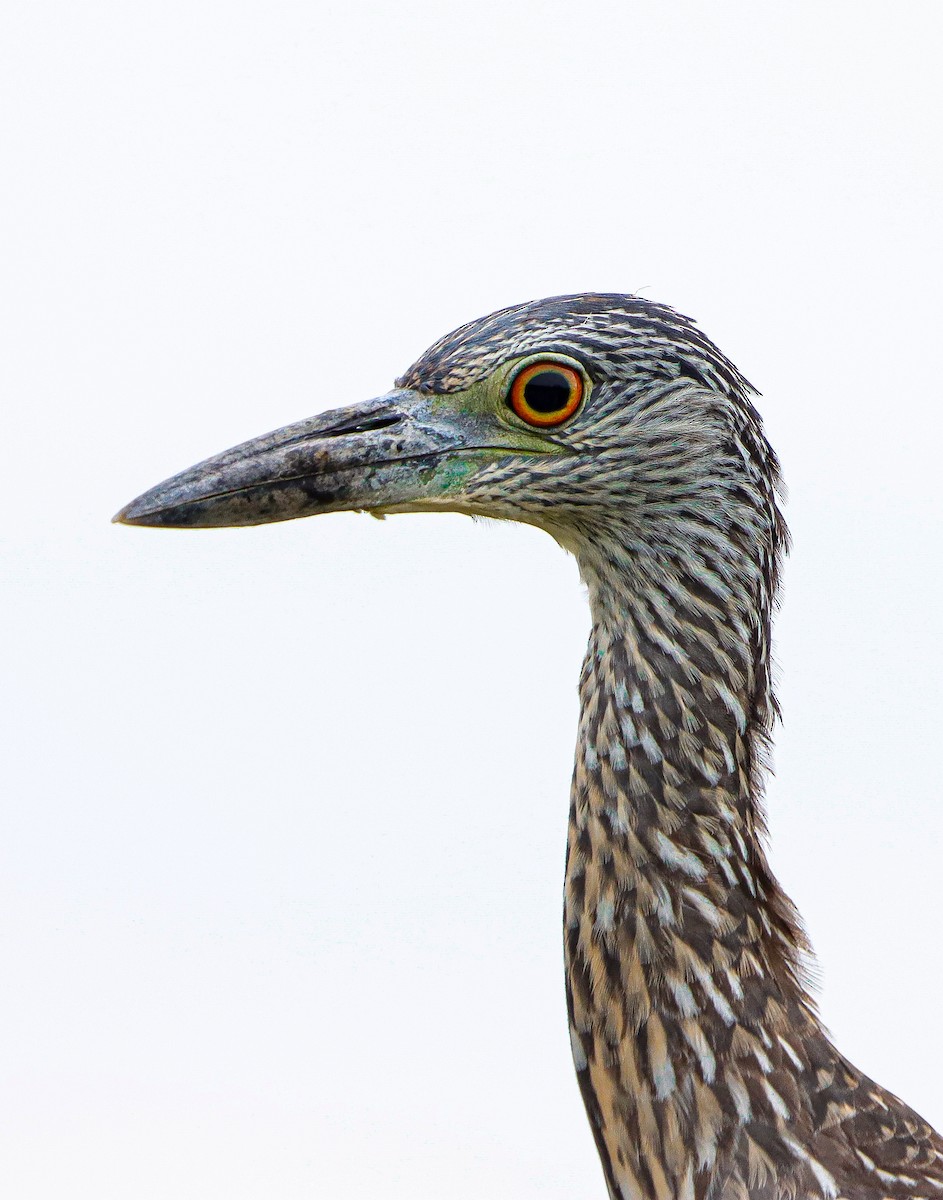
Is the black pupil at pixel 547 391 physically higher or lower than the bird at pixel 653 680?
higher

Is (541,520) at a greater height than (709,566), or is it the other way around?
(541,520)

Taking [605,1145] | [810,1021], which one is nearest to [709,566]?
[810,1021]

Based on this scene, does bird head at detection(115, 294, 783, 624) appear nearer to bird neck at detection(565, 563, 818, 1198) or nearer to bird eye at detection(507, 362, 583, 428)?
bird eye at detection(507, 362, 583, 428)

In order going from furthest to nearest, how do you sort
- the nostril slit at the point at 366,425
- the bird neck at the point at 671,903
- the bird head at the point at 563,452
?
the nostril slit at the point at 366,425 < the bird head at the point at 563,452 < the bird neck at the point at 671,903

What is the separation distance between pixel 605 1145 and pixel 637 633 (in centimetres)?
120

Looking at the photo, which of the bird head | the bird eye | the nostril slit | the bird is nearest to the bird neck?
the bird

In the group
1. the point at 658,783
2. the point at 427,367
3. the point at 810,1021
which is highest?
the point at 427,367

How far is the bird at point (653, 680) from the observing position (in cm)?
325

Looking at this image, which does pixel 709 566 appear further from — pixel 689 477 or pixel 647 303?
pixel 647 303

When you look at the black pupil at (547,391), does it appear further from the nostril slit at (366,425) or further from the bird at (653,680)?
the nostril slit at (366,425)

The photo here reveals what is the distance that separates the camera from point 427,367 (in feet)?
11.5

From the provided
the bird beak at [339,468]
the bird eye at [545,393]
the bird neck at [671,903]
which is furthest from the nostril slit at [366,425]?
the bird neck at [671,903]

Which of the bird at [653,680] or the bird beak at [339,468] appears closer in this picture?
the bird at [653,680]

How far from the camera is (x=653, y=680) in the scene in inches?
133
